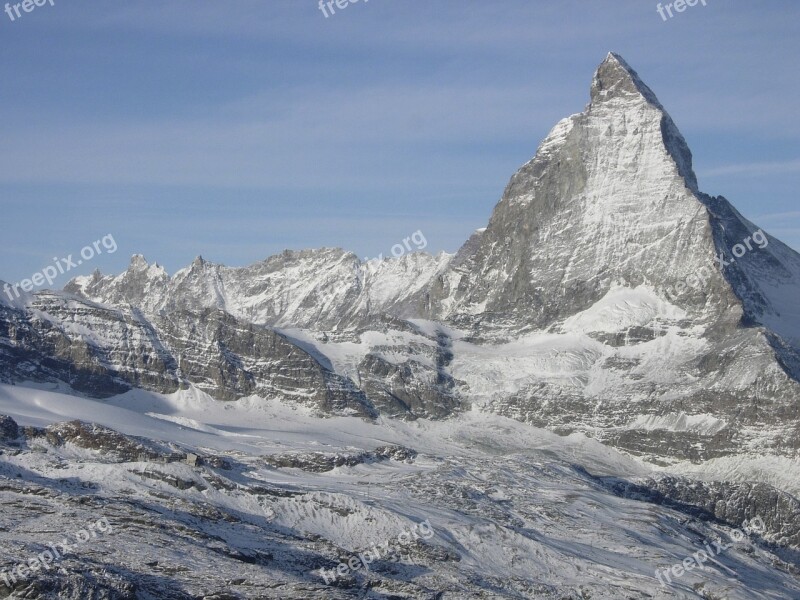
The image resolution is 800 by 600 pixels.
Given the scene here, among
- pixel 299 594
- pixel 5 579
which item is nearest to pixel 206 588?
pixel 299 594

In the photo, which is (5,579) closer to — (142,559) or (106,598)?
(106,598)

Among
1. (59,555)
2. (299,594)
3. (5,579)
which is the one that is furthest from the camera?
(299,594)

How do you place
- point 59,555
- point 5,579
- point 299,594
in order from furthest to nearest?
1. point 299,594
2. point 59,555
3. point 5,579

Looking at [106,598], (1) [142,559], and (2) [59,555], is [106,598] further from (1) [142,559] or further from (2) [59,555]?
(1) [142,559]

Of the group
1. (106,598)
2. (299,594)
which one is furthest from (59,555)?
(299,594)

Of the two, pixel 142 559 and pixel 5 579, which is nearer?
pixel 5 579

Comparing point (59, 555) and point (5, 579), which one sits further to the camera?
point (59, 555)

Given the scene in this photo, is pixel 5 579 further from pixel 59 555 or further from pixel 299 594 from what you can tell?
pixel 299 594
